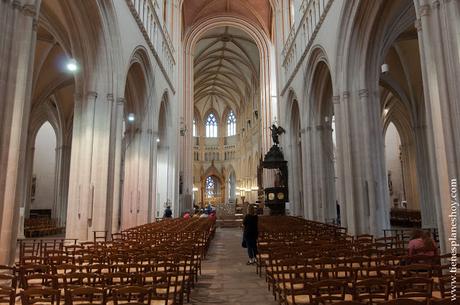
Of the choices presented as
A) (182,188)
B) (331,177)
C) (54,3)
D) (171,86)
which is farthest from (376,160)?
(182,188)

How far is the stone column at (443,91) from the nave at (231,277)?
1.29 m

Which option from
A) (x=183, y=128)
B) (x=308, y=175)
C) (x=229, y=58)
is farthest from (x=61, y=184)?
(x=229, y=58)

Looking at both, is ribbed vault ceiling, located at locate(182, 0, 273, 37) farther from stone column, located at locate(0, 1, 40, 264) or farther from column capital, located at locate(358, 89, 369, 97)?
stone column, located at locate(0, 1, 40, 264)

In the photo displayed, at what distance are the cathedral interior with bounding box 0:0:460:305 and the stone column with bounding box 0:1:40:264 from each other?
0.09 ft

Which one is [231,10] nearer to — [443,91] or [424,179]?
[424,179]

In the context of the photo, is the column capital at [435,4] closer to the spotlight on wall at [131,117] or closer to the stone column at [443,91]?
the stone column at [443,91]

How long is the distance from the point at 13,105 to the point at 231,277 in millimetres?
5702

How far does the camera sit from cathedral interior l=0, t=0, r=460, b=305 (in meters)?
6.83

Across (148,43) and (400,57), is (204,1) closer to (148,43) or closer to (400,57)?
(148,43)

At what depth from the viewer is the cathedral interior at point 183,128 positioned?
683 centimetres

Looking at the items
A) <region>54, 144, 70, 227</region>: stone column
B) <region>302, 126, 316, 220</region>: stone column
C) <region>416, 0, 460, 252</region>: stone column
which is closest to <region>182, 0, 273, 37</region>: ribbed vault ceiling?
<region>54, 144, 70, 227</region>: stone column

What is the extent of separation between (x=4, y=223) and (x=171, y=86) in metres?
18.2

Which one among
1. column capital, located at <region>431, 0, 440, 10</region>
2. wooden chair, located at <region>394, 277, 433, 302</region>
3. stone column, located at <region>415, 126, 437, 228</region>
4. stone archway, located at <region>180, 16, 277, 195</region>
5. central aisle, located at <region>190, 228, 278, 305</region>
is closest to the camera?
wooden chair, located at <region>394, 277, 433, 302</region>

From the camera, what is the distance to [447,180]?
22.5 ft
